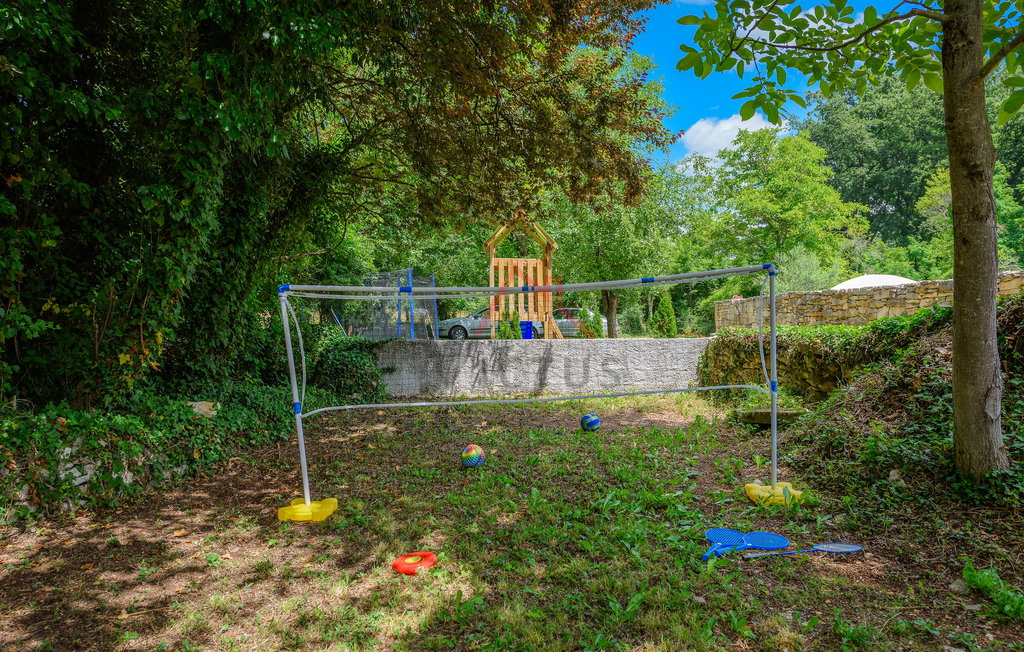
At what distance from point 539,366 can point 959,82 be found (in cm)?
662

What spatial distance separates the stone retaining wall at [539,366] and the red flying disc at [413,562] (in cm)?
565

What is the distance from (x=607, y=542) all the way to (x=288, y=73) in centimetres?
468

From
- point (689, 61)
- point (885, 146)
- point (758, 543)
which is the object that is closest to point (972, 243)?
point (689, 61)

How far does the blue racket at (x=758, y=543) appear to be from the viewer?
9.32 feet

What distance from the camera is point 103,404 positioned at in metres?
4.24

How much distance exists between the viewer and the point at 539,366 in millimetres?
8758

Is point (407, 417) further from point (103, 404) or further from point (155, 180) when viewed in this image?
point (155, 180)

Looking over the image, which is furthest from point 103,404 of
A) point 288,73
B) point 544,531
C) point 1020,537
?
point 1020,537

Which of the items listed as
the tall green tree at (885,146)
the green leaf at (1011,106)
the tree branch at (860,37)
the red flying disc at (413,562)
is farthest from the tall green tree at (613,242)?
the tall green tree at (885,146)

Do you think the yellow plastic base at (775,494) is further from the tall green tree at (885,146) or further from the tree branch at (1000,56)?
the tall green tree at (885,146)

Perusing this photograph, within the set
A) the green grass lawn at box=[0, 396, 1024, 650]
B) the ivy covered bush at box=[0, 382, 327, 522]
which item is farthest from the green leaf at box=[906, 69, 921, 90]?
the ivy covered bush at box=[0, 382, 327, 522]

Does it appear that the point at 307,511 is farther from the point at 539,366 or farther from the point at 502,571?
the point at 539,366

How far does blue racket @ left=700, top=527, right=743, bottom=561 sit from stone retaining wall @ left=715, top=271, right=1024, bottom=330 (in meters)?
5.00

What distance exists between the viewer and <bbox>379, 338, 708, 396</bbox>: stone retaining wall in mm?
8555
